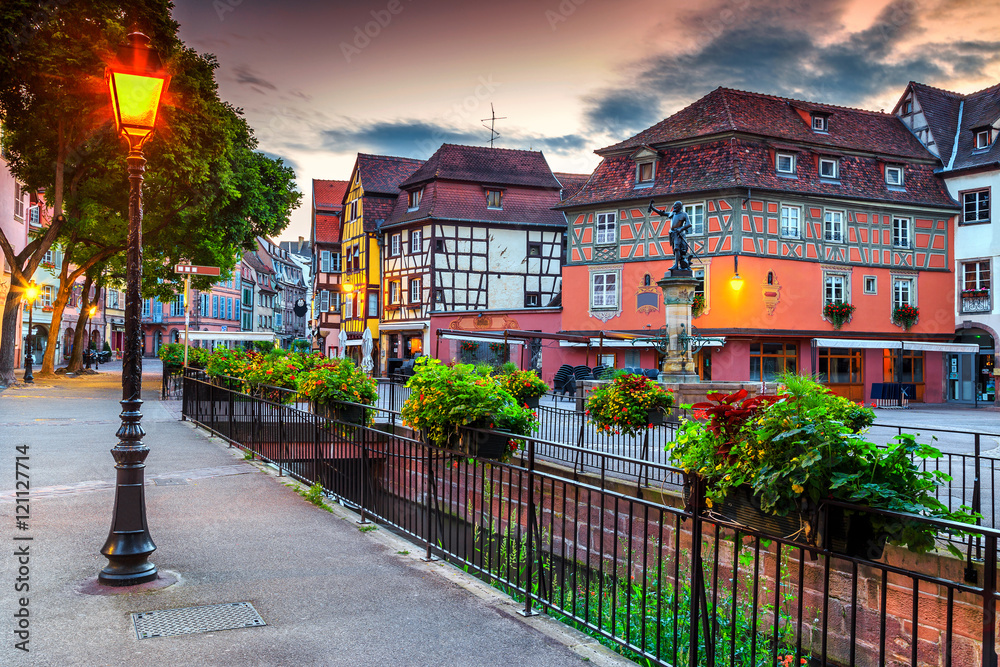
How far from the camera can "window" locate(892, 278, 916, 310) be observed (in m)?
35.1

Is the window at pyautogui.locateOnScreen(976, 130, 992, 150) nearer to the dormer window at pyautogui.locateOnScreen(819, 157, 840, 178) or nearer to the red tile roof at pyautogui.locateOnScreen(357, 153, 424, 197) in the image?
the dormer window at pyautogui.locateOnScreen(819, 157, 840, 178)

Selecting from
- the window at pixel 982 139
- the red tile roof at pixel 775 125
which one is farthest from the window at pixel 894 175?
the window at pixel 982 139

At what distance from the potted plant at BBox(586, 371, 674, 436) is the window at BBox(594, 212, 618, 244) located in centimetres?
2471

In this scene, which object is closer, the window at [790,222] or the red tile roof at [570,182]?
the window at [790,222]

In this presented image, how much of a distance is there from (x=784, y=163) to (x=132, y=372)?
106 feet

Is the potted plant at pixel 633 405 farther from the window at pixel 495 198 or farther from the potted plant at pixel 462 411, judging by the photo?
the window at pixel 495 198

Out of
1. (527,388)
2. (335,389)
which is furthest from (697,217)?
(335,389)

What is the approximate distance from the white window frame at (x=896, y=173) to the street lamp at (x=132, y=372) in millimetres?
35005

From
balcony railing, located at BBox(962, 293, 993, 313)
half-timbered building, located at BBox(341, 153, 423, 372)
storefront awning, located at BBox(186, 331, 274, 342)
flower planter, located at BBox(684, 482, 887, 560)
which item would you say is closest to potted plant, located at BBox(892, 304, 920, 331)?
balcony railing, located at BBox(962, 293, 993, 313)

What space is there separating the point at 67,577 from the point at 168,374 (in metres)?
22.4

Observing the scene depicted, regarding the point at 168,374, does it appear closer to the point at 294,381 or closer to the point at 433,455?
the point at 294,381

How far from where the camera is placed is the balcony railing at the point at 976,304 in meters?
34.6

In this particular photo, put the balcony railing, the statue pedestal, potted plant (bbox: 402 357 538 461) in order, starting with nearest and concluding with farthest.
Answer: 1. potted plant (bbox: 402 357 538 461)
2. the statue pedestal
3. the balcony railing

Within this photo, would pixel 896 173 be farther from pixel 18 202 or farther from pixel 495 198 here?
pixel 18 202
